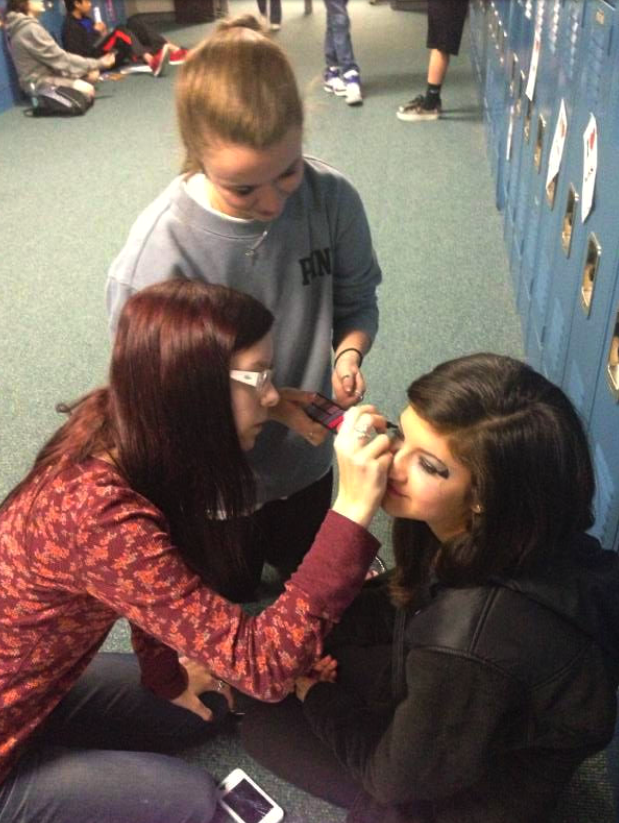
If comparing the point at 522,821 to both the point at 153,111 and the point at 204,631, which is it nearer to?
the point at 204,631

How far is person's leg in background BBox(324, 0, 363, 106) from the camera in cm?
477

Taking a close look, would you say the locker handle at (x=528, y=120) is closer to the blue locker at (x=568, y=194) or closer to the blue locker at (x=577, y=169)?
the blue locker at (x=568, y=194)

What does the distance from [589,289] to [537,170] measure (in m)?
0.91

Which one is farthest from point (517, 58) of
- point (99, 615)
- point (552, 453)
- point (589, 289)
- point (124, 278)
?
point (99, 615)

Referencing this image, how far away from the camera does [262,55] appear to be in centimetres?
93

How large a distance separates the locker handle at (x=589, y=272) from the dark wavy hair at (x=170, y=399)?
0.69 meters

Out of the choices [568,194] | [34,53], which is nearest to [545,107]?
[568,194]

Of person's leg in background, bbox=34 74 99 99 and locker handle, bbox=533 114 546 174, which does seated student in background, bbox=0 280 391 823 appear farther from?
person's leg in background, bbox=34 74 99 99

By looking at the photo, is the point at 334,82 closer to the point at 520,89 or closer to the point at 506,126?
the point at 506,126

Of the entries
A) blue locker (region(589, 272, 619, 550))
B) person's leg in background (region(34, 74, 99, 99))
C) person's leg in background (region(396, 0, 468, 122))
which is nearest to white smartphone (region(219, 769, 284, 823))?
blue locker (region(589, 272, 619, 550))

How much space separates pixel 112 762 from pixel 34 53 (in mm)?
5225

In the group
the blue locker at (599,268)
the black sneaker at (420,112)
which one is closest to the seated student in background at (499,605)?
the blue locker at (599,268)

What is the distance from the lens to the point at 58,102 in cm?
486

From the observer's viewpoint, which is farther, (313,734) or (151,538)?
(313,734)
